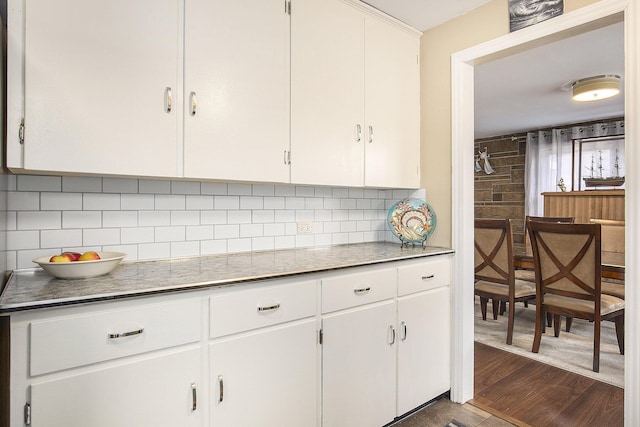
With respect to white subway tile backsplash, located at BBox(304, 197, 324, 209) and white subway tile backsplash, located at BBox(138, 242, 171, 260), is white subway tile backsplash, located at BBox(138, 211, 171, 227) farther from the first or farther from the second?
white subway tile backsplash, located at BBox(304, 197, 324, 209)

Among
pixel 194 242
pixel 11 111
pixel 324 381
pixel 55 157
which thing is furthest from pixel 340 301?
pixel 11 111

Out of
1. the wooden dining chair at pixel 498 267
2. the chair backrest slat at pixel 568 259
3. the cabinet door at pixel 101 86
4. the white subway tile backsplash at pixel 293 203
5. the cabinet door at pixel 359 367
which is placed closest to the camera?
the cabinet door at pixel 101 86

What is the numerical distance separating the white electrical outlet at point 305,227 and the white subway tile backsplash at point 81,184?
3.68ft

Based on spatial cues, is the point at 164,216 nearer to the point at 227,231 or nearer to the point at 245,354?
the point at 227,231

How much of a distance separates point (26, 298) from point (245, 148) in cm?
100

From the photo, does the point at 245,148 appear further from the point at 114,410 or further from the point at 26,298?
the point at 114,410

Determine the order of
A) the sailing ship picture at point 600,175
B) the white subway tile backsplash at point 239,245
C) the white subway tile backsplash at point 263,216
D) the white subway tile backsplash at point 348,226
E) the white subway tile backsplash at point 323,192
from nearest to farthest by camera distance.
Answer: the white subway tile backsplash at point 239,245 → the white subway tile backsplash at point 263,216 → the white subway tile backsplash at point 323,192 → the white subway tile backsplash at point 348,226 → the sailing ship picture at point 600,175

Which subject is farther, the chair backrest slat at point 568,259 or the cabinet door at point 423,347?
the chair backrest slat at point 568,259

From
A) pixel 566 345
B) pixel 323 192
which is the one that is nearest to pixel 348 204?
pixel 323 192

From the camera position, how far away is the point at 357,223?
266 cm

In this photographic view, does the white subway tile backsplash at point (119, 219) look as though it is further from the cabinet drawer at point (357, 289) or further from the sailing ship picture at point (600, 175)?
the sailing ship picture at point (600, 175)

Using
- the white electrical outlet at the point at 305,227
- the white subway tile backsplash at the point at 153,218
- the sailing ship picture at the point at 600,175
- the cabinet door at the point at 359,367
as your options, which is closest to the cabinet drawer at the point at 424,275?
the cabinet door at the point at 359,367

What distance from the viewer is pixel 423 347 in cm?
213

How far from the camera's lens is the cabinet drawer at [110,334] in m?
1.05
